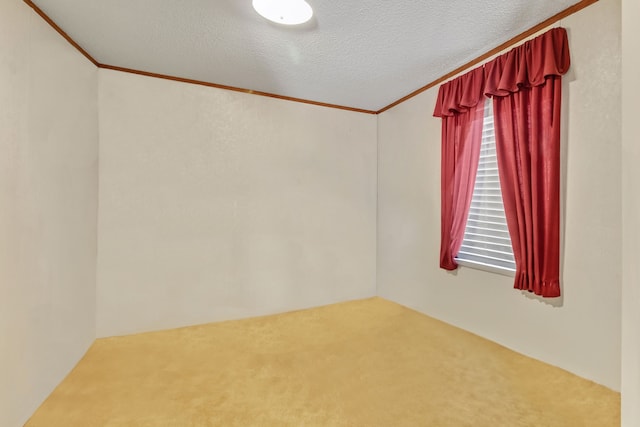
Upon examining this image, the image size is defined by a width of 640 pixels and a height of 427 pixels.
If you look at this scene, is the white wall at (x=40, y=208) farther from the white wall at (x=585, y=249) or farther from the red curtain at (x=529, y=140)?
the white wall at (x=585, y=249)

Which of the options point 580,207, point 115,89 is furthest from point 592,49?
point 115,89

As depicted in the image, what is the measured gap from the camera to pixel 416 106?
285 cm

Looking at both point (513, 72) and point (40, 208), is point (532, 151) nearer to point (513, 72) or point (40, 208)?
point (513, 72)

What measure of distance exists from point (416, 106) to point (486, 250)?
1530mm

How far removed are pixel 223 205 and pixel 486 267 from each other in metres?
2.30

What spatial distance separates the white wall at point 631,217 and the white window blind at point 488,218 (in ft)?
3.54

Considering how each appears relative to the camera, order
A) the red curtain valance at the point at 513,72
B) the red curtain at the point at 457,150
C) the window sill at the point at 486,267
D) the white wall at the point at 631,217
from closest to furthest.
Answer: the white wall at the point at 631,217, the red curtain valance at the point at 513,72, the window sill at the point at 486,267, the red curtain at the point at 457,150

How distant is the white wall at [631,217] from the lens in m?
1.00

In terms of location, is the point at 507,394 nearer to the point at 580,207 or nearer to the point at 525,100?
the point at 580,207

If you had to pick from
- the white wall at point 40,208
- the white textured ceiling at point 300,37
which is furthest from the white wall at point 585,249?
the white wall at point 40,208

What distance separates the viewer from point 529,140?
6.13 feet

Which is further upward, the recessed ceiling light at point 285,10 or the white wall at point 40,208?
the recessed ceiling light at point 285,10

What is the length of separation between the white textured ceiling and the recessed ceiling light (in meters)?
0.05

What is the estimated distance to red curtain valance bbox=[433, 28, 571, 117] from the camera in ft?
5.64
